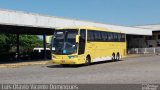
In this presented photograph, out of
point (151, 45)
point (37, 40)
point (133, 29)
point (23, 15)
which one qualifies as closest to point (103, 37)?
point (23, 15)

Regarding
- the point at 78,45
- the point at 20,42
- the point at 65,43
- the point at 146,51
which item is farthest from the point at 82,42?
the point at 20,42

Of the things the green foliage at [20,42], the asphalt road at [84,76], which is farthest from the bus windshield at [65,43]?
the green foliage at [20,42]

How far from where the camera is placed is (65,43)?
29.0 meters

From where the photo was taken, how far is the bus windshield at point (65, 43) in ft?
95.1

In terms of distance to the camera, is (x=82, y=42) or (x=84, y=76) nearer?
(x=84, y=76)

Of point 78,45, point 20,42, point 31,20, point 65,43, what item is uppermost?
point 31,20

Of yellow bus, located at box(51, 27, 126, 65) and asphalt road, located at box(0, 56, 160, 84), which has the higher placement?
yellow bus, located at box(51, 27, 126, 65)

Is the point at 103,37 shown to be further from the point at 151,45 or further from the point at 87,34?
the point at 151,45

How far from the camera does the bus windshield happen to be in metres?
29.0

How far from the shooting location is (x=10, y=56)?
149 ft

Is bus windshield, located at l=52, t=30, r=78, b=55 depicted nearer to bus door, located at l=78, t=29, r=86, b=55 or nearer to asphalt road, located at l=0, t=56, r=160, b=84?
bus door, located at l=78, t=29, r=86, b=55

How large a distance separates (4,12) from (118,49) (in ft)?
40.8

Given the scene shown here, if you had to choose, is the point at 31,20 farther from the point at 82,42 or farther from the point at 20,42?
the point at 20,42

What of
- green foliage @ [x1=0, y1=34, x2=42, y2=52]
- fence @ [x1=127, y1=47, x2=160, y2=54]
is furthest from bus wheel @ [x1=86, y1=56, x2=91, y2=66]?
fence @ [x1=127, y1=47, x2=160, y2=54]
